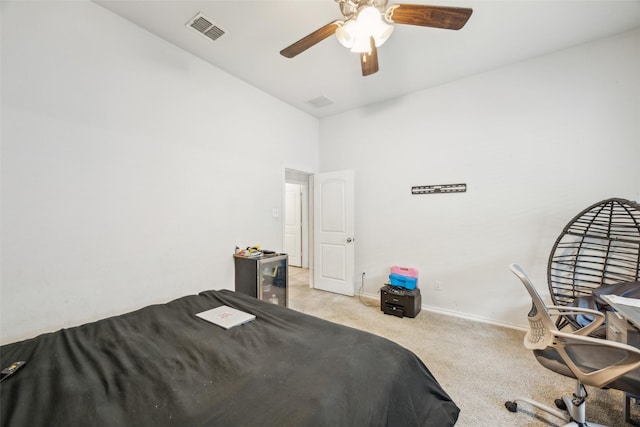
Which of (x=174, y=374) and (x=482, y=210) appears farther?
(x=482, y=210)

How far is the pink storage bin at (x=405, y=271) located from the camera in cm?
340

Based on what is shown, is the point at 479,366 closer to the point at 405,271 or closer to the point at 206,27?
the point at 405,271

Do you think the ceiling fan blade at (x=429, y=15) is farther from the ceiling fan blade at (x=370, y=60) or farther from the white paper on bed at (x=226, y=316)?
the white paper on bed at (x=226, y=316)

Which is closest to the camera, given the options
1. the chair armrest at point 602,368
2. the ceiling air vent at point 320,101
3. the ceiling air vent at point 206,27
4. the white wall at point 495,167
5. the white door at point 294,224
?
the chair armrest at point 602,368

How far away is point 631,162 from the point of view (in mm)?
2348

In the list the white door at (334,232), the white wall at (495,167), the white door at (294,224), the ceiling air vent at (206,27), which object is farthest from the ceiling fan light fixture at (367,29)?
the white door at (294,224)

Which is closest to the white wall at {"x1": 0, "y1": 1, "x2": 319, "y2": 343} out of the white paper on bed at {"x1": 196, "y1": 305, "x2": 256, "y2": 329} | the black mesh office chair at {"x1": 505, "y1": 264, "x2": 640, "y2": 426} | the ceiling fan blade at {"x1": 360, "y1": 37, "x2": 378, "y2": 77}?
the white paper on bed at {"x1": 196, "y1": 305, "x2": 256, "y2": 329}

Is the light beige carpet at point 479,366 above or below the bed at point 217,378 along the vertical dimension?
below

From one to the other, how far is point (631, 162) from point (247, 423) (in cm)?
378

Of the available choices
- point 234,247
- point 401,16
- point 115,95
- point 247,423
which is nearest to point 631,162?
point 401,16

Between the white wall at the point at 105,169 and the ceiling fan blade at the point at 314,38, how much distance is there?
4.42 feet

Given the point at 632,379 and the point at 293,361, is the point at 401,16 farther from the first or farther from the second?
the point at 632,379

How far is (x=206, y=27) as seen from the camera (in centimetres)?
226

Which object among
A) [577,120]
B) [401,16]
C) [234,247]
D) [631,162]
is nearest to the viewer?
[401,16]
